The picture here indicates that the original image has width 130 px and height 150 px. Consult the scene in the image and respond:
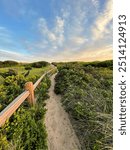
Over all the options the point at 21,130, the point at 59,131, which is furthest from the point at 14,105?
the point at 59,131

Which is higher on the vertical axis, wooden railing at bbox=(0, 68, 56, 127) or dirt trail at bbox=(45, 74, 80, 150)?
Result: wooden railing at bbox=(0, 68, 56, 127)

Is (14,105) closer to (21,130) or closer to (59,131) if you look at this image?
(21,130)

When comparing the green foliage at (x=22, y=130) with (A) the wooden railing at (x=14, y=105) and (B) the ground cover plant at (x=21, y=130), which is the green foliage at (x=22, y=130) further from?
(A) the wooden railing at (x=14, y=105)

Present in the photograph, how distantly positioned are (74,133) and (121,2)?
334 centimetres

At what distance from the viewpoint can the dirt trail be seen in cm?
474

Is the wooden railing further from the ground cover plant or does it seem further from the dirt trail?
the dirt trail

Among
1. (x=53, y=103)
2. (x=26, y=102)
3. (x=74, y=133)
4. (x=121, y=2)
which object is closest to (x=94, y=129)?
(x=74, y=133)

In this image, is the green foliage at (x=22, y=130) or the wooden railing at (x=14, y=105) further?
the green foliage at (x=22, y=130)

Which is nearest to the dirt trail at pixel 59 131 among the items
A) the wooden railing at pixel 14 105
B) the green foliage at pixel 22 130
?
the green foliage at pixel 22 130

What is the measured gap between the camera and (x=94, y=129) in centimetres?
470

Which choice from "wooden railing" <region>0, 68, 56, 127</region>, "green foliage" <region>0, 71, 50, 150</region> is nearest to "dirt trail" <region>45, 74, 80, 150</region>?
"green foliage" <region>0, 71, 50, 150</region>

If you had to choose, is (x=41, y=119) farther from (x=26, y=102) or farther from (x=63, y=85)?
(x=63, y=85)

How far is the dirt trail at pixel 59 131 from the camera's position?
474 cm

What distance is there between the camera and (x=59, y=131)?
5.47 meters
